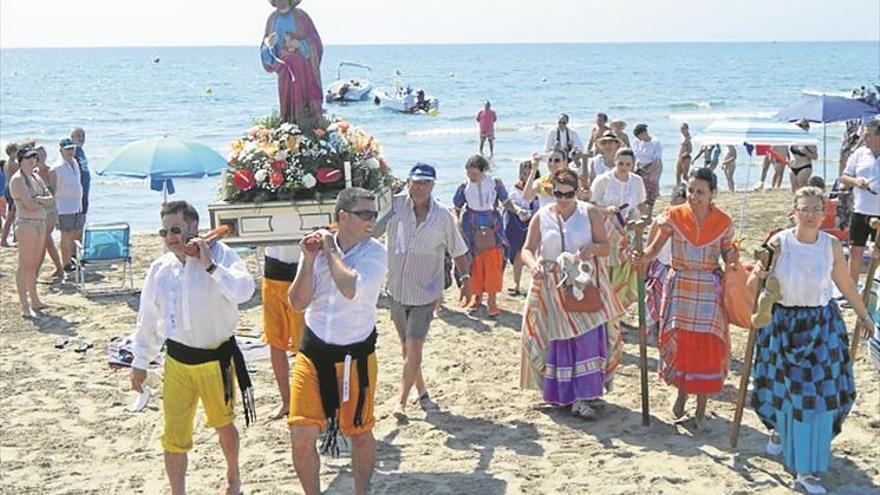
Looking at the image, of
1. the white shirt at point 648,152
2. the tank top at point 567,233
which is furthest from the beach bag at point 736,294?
the white shirt at point 648,152

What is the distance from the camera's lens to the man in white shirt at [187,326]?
5383 millimetres

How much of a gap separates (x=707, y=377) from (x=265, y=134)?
10.9ft

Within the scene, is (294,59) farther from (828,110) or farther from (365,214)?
(828,110)

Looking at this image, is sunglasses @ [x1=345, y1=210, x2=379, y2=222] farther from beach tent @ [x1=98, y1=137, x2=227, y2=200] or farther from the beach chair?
the beach chair

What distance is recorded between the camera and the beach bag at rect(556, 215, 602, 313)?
6.92m

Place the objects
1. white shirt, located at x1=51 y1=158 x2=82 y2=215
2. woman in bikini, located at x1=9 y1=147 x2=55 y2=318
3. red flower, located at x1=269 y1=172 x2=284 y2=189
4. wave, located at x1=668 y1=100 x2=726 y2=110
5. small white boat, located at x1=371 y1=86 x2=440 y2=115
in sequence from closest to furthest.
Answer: red flower, located at x1=269 y1=172 x2=284 y2=189
woman in bikini, located at x1=9 y1=147 x2=55 y2=318
white shirt, located at x1=51 y1=158 x2=82 y2=215
small white boat, located at x1=371 y1=86 x2=440 y2=115
wave, located at x1=668 y1=100 x2=726 y2=110

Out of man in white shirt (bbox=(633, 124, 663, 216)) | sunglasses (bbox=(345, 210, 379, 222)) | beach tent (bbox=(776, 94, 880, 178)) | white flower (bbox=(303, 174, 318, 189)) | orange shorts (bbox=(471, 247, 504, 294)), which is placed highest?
beach tent (bbox=(776, 94, 880, 178))

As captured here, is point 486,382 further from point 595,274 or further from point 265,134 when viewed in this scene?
point 265,134

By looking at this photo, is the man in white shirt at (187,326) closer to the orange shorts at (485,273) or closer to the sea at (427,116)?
the sea at (427,116)

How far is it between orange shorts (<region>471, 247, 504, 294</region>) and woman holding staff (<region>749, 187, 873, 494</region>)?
15.2ft

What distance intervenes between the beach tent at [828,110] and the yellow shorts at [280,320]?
32.5 feet

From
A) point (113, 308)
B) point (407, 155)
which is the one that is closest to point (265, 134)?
point (113, 308)

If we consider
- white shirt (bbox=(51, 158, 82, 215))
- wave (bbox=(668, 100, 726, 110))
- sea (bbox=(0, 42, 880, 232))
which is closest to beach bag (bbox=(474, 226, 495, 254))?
sea (bbox=(0, 42, 880, 232))

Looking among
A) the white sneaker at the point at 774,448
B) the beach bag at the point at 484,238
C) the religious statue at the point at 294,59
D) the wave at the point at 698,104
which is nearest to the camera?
the white sneaker at the point at 774,448
